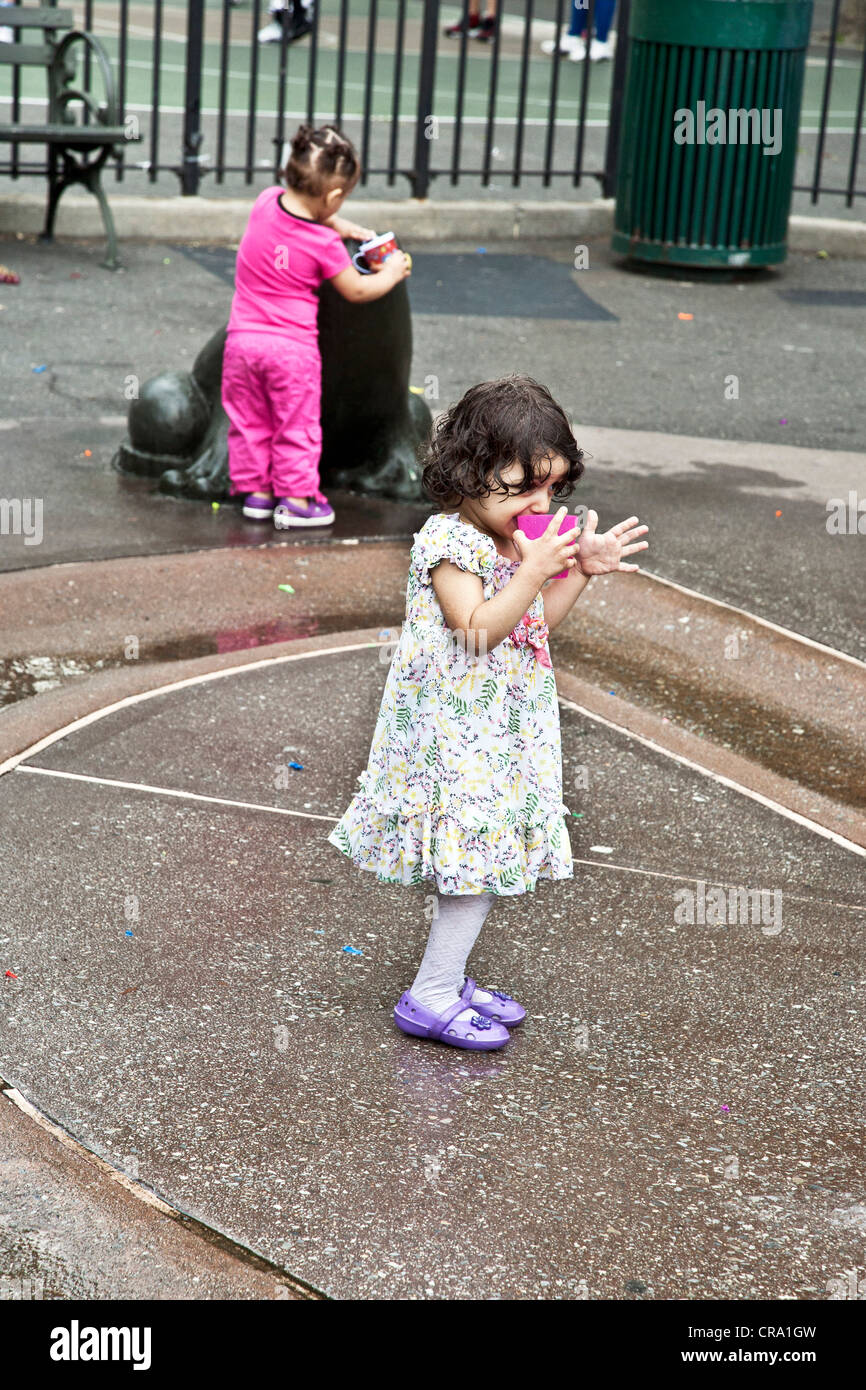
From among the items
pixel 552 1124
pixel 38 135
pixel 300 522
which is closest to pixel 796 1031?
pixel 552 1124

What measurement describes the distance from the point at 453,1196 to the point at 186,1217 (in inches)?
16.6

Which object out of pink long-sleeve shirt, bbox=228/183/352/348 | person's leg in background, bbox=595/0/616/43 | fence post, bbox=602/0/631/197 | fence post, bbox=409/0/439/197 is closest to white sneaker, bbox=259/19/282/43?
person's leg in background, bbox=595/0/616/43

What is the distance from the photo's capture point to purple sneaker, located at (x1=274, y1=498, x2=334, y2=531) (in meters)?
5.73

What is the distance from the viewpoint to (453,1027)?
306 cm

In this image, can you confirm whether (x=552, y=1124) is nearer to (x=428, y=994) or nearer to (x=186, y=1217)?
(x=428, y=994)

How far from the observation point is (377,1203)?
263 centimetres

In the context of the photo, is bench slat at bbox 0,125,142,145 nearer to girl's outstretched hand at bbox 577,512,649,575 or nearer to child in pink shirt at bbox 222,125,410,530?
child in pink shirt at bbox 222,125,410,530

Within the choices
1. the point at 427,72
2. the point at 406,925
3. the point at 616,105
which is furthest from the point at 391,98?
the point at 406,925

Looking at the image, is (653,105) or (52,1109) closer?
(52,1109)

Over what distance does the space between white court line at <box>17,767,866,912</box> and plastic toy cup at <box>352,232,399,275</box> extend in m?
2.28

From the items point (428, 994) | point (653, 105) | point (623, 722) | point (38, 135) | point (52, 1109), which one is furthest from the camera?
point (653, 105)

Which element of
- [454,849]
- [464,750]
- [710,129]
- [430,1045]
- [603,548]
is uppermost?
[710,129]

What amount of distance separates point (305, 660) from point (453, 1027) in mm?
1943

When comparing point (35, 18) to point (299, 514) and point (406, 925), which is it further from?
point (406, 925)
